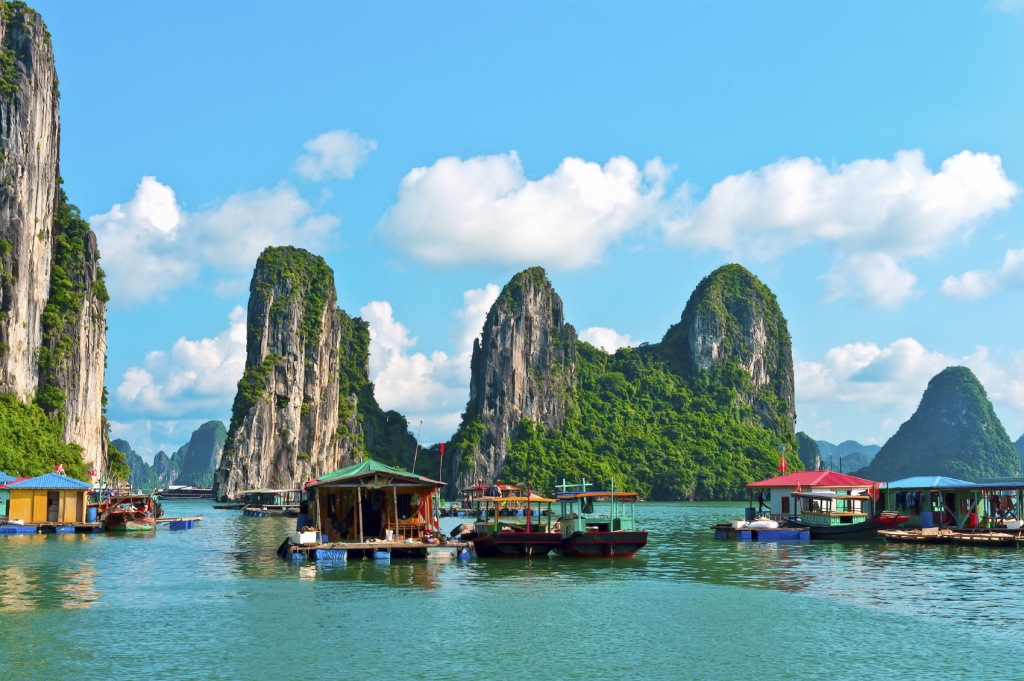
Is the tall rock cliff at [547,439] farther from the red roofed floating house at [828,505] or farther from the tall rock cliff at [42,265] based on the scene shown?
the red roofed floating house at [828,505]

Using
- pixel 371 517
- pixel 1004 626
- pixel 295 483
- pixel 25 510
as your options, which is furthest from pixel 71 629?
pixel 295 483

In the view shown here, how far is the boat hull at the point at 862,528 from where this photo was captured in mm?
55375

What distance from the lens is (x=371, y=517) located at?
4450 centimetres

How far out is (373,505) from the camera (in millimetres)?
44531

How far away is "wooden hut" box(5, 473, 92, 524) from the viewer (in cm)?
5981

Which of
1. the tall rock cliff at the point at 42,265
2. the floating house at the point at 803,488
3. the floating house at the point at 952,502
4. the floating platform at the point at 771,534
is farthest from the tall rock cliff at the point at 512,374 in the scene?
the floating house at the point at 952,502

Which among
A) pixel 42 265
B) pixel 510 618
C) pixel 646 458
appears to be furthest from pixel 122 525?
pixel 646 458

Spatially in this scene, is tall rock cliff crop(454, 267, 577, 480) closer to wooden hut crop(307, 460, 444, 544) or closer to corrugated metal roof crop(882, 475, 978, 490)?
corrugated metal roof crop(882, 475, 978, 490)

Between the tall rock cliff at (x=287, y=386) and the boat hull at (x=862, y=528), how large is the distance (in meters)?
110

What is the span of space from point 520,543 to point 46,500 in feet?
112

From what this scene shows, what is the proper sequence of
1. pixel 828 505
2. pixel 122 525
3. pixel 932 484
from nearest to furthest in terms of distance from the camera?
pixel 932 484 → pixel 828 505 → pixel 122 525

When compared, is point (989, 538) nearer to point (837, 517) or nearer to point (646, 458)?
point (837, 517)

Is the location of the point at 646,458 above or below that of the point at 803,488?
above

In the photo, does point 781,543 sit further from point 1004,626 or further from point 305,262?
point 305,262
